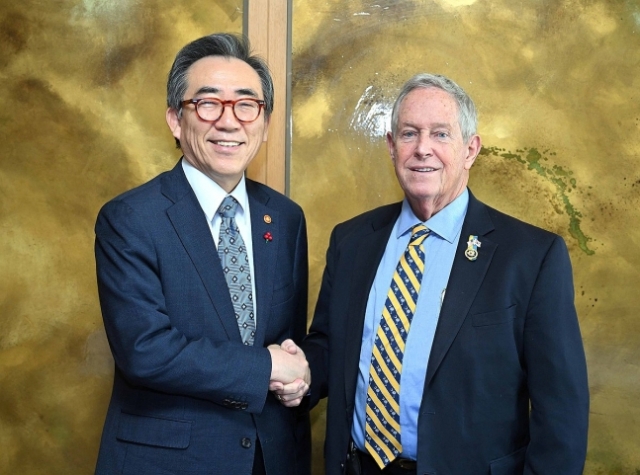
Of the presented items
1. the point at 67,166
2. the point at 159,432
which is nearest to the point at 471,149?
the point at 159,432

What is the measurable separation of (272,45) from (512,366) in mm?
1690

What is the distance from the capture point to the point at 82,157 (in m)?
3.23

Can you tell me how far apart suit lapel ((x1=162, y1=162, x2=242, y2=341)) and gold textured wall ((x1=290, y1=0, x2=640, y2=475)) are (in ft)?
3.34

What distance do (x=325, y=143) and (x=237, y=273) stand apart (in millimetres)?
974

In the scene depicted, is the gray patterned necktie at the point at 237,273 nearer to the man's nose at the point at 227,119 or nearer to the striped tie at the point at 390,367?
the man's nose at the point at 227,119

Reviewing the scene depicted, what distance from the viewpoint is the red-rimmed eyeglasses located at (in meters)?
2.47

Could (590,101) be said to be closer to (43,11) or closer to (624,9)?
(624,9)

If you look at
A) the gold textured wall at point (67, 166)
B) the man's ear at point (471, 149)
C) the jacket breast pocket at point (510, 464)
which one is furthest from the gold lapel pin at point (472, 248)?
the gold textured wall at point (67, 166)

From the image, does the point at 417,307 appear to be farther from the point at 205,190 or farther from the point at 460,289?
the point at 205,190

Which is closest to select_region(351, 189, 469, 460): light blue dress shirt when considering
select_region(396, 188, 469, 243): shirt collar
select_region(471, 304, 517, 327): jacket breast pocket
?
select_region(396, 188, 469, 243): shirt collar

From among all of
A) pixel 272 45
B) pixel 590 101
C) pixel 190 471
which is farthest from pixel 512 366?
pixel 272 45

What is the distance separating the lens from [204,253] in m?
2.37

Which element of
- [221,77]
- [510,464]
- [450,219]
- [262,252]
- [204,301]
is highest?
[221,77]

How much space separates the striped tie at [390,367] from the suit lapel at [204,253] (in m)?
0.44
